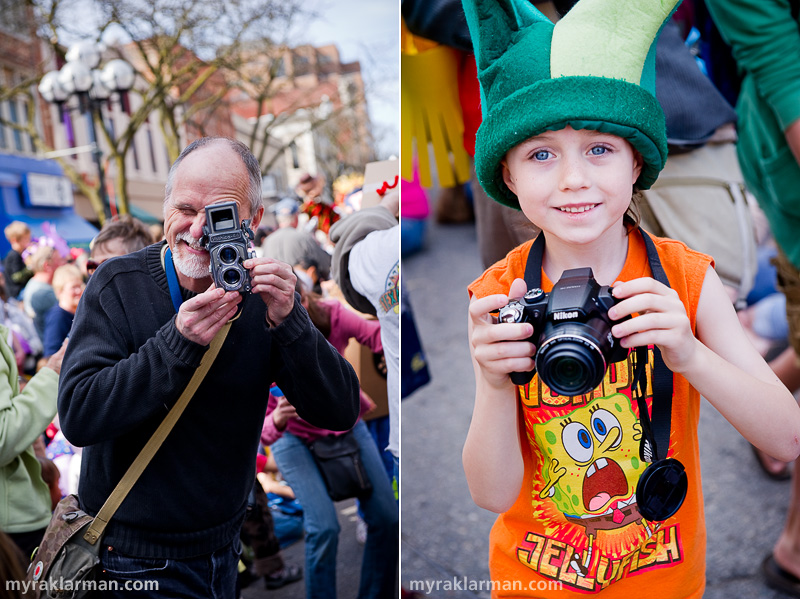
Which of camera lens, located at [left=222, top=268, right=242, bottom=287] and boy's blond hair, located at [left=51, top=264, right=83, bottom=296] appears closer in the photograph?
camera lens, located at [left=222, top=268, right=242, bottom=287]

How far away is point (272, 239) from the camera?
12.8 ft

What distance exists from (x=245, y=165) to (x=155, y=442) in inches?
28.7

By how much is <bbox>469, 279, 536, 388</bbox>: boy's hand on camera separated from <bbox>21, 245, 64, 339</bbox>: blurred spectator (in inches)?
162

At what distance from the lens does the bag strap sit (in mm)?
1839

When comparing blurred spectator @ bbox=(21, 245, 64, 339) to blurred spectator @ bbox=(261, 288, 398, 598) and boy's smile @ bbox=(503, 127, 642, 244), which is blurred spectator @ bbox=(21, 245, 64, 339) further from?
boy's smile @ bbox=(503, 127, 642, 244)

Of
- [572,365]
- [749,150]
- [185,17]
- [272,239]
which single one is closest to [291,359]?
[572,365]

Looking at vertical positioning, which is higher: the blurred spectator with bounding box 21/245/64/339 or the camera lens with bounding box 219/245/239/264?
the camera lens with bounding box 219/245/239/264

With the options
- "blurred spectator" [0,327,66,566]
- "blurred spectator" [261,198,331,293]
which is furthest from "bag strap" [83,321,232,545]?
"blurred spectator" [261,198,331,293]

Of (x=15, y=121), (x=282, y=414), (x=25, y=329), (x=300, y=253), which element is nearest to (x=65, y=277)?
(x=300, y=253)

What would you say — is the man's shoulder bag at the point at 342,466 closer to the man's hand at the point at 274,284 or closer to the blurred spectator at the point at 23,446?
the blurred spectator at the point at 23,446

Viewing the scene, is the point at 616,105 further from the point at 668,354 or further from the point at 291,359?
the point at 291,359

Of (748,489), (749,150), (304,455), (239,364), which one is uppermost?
(749,150)

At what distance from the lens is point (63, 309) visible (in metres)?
3.42

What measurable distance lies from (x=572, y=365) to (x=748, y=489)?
3128 mm
